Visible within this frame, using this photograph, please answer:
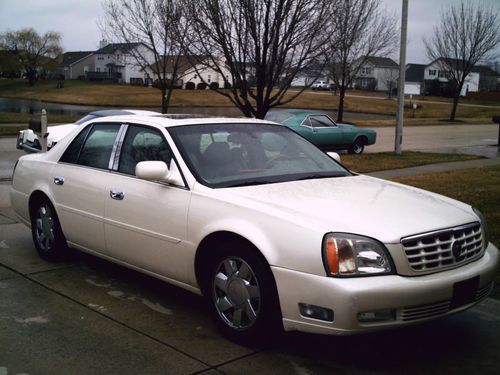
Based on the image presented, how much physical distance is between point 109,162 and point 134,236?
85 cm

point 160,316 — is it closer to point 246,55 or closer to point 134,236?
point 134,236

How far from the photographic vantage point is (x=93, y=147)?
18.7 ft

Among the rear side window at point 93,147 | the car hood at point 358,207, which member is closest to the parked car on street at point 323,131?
the rear side window at point 93,147

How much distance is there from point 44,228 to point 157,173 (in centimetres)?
214

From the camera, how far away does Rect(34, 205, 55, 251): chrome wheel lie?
19.6ft

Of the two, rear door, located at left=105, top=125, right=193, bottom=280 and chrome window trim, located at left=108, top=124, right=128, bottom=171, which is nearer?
rear door, located at left=105, top=125, right=193, bottom=280

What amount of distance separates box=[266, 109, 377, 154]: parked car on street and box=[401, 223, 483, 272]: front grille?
14.1m

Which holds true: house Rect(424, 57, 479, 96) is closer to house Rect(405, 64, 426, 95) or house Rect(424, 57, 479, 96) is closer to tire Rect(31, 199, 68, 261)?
house Rect(405, 64, 426, 95)

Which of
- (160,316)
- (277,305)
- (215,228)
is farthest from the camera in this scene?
(160,316)

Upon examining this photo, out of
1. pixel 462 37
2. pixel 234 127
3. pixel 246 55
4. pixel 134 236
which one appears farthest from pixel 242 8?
pixel 462 37

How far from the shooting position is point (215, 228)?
4156 millimetres

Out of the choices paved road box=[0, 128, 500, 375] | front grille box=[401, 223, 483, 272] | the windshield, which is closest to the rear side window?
the windshield

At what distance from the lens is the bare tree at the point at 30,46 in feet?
307

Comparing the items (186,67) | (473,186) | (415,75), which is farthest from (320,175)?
(415,75)
